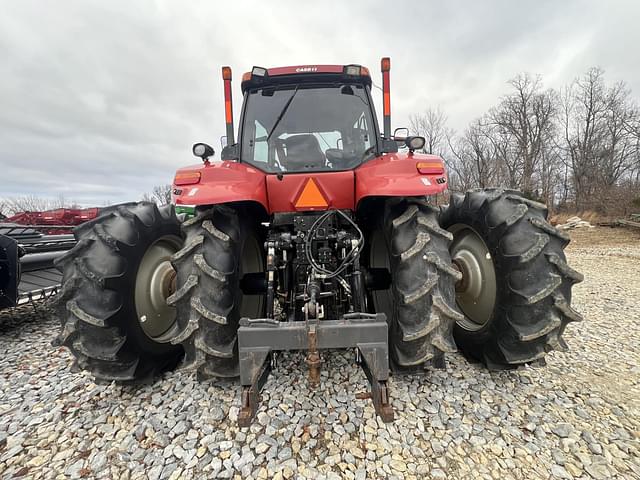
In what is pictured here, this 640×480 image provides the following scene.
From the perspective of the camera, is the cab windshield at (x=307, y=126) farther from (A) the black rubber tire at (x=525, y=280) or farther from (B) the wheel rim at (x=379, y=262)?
(A) the black rubber tire at (x=525, y=280)

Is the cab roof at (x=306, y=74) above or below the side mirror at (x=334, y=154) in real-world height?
above

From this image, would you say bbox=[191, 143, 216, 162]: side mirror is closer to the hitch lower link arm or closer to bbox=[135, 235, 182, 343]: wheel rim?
bbox=[135, 235, 182, 343]: wheel rim

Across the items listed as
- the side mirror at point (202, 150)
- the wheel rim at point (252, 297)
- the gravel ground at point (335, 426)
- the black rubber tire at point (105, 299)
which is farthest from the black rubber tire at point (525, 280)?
the black rubber tire at point (105, 299)

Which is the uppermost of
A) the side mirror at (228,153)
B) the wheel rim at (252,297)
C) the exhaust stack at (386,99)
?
the exhaust stack at (386,99)

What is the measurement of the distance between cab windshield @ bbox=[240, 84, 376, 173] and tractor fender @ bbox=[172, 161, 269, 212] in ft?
2.11

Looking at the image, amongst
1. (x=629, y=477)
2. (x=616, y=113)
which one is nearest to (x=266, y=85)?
(x=629, y=477)

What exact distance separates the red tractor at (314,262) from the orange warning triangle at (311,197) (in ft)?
0.03

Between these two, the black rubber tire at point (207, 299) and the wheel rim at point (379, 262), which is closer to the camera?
the black rubber tire at point (207, 299)

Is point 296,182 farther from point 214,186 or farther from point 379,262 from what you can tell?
point 379,262

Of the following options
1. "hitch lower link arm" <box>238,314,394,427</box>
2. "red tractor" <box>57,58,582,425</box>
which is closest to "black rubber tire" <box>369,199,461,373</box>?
"red tractor" <box>57,58,582,425</box>

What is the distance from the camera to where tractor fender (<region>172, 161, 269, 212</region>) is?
6.56 ft

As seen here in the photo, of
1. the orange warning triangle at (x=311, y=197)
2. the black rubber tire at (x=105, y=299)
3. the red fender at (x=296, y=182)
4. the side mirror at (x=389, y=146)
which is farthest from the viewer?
the side mirror at (x=389, y=146)

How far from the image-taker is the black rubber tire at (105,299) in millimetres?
2088

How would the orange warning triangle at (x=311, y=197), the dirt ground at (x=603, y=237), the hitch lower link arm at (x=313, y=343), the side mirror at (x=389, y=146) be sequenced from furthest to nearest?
the dirt ground at (x=603, y=237)
the side mirror at (x=389, y=146)
the orange warning triangle at (x=311, y=197)
the hitch lower link arm at (x=313, y=343)
